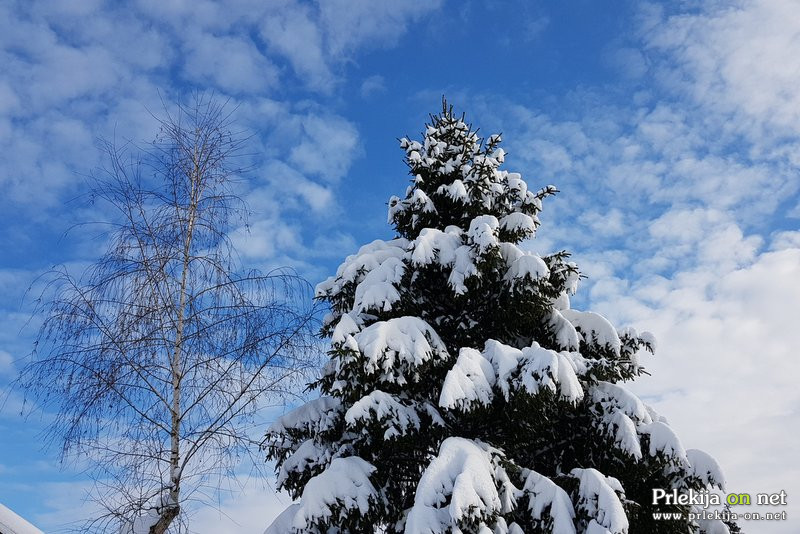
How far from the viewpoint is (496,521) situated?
21.1 ft

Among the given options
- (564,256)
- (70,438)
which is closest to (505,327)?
(564,256)

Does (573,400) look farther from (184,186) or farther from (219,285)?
(184,186)

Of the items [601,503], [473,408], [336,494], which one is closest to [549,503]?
[601,503]

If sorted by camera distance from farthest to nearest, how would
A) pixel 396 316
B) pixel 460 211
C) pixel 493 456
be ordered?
pixel 460 211, pixel 396 316, pixel 493 456

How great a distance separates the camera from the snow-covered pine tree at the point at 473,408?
6.87 metres

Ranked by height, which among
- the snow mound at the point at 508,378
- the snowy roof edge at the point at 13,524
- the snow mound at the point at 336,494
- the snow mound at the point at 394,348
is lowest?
the snowy roof edge at the point at 13,524

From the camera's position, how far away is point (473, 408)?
7.09 metres

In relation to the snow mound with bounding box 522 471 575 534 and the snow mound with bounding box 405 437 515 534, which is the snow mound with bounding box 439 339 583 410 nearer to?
the snow mound with bounding box 405 437 515 534

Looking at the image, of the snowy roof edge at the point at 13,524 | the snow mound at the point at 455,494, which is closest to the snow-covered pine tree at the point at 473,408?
the snow mound at the point at 455,494

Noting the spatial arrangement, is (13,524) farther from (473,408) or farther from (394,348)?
(473,408)

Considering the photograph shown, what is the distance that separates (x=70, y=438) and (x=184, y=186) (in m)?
3.87

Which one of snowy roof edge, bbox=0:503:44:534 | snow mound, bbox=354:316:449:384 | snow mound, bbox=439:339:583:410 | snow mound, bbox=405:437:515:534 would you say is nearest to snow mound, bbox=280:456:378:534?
snow mound, bbox=405:437:515:534

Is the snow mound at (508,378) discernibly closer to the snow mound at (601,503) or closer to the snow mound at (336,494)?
the snow mound at (601,503)

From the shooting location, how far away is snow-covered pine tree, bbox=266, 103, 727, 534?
6867 mm
